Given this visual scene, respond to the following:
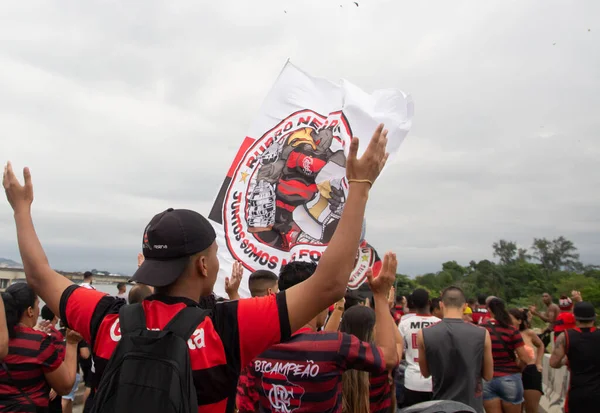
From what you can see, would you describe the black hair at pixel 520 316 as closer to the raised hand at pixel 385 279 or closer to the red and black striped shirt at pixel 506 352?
the red and black striped shirt at pixel 506 352

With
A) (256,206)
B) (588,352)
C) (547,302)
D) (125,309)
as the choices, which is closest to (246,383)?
(125,309)

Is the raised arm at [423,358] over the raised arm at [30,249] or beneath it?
beneath

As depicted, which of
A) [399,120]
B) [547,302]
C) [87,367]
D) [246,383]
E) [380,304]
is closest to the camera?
[380,304]

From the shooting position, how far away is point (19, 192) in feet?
8.22

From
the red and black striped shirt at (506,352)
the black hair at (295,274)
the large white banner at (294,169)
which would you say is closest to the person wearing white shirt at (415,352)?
the red and black striped shirt at (506,352)

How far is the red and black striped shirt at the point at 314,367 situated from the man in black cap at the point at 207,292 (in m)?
1.14

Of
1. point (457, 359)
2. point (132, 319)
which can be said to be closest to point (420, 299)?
point (457, 359)

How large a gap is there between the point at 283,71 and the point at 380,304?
14.8ft

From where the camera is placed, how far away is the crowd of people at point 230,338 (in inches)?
69.9

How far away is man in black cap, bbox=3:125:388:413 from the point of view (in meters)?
1.86

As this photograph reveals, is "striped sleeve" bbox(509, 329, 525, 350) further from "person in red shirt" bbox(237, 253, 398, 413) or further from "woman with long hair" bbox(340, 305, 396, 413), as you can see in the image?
"person in red shirt" bbox(237, 253, 398, 413)

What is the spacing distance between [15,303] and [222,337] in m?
2.65

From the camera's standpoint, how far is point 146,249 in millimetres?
2025

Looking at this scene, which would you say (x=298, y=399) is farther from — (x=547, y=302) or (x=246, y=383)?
(x=547, y=302)
